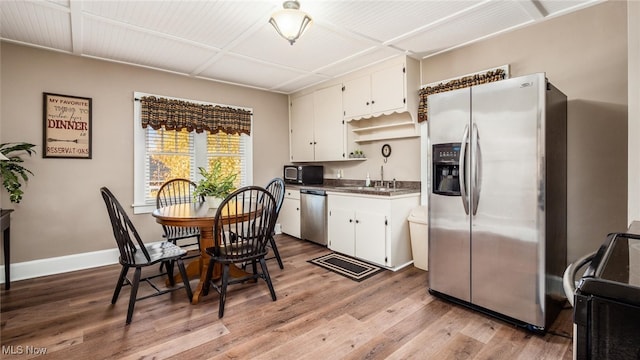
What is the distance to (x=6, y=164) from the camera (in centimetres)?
282

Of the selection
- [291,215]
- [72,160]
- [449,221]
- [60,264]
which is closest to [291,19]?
[449,221]

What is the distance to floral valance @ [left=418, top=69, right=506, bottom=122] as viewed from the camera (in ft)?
9.50

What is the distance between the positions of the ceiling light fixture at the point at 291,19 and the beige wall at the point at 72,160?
246 centimetres

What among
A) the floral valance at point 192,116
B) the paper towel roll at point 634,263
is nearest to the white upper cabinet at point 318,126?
the floral valance at point 192,116

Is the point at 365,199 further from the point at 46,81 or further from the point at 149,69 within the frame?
the point at 46,81

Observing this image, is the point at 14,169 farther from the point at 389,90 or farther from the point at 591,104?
the point at 591,104

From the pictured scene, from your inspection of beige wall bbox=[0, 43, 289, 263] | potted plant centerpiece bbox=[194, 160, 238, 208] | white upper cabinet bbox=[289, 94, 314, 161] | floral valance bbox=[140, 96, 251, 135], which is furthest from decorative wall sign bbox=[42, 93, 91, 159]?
white upper cabinet bbox=[289, 94, 314, 161]

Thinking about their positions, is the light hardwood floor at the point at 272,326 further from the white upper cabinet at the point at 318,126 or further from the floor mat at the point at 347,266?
the white upper cabinet at the point at 318,126

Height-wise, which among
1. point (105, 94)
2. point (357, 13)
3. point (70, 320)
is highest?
point (357, 13)

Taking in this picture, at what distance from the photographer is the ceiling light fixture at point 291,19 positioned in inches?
81.7

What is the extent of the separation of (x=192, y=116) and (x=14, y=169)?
186 cm

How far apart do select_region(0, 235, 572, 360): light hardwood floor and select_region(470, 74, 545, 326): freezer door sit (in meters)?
0.25

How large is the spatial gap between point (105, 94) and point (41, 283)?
2.13m

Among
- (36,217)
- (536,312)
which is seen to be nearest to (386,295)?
(536,312)
